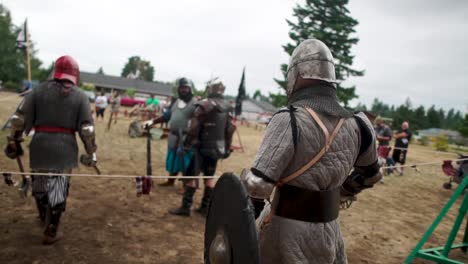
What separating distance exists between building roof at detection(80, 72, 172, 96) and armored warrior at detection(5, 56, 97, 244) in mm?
56282

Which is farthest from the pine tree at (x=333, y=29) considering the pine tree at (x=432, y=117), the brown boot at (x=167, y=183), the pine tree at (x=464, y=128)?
the pine tree at (x=432, y=117)

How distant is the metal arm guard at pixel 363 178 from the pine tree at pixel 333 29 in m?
21.1

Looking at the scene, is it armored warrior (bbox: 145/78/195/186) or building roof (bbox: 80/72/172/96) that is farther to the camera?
building roof (bbox: 80/72/172/96)

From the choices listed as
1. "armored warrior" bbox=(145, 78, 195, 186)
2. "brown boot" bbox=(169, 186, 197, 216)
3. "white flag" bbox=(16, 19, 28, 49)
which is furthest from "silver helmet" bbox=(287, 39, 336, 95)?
"white flag" bbox=(16, 19, 28, 49)

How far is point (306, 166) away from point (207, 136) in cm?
303

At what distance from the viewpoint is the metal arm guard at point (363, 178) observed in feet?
6.52

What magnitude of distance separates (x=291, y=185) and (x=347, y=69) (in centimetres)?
2306

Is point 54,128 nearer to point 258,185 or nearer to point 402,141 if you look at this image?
point 258,185

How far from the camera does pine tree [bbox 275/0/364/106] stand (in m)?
22.1

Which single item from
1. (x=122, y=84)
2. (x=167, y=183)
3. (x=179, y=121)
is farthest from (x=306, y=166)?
(x=122, y=84)

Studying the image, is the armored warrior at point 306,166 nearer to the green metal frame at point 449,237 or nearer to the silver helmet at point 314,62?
the silver helmet at point 314,62

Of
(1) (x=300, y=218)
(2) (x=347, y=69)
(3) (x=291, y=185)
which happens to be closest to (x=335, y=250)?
(1) (x=300, y=218)

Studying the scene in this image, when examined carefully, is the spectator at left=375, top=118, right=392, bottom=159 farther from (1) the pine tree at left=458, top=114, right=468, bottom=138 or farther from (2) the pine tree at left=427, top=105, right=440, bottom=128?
A: (2) the pine tree at left=427, top=105, right=440, bottom=128

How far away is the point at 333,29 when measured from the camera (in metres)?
22.3
